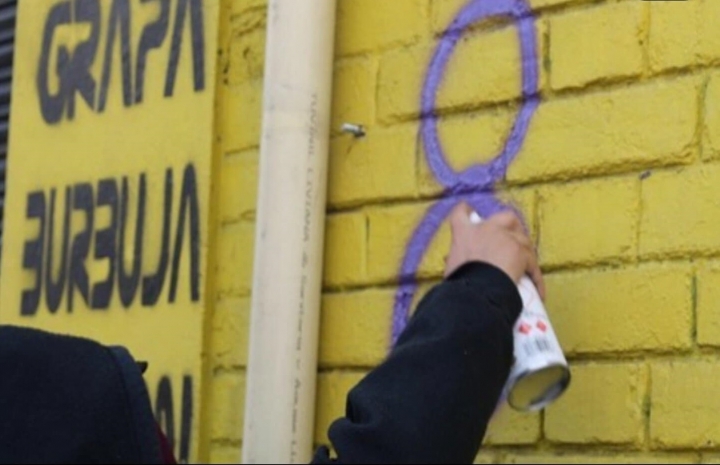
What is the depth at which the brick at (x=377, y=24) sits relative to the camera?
11.7ft

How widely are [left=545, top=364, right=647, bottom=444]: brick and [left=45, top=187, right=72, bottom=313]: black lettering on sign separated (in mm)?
1343

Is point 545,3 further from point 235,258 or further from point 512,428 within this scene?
point 235,258

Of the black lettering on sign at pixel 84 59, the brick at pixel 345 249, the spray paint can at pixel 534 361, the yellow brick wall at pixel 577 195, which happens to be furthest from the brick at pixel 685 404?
the black lettering on sign at pixel 84 59

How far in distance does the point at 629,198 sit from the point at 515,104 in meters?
0.32

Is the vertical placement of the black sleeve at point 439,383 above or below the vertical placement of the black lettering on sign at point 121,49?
below

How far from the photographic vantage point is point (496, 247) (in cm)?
309

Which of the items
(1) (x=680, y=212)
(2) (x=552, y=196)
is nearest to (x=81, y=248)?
(2) (x=552, y=196)

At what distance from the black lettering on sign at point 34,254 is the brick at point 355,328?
32.8 inches

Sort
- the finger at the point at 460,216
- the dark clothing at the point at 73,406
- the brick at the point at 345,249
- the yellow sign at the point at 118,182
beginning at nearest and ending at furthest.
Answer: the dark clothing at the point at 73,406, the finger at the point at 460,216, the brick at the point at 345,249, the yellow sign at the point at 118,182

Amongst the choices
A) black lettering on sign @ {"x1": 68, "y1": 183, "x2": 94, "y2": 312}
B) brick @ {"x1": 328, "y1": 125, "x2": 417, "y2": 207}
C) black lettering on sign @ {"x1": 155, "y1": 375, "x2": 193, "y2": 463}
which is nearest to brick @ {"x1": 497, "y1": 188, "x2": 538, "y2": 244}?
brick @ {"x1": 328, "y1": 125, "x2": 417, "y2": 207}

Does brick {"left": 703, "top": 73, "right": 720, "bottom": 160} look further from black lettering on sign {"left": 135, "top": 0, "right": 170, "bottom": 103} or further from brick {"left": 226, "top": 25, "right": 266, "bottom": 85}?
black lettering on sign {"left": 135, "top": 0, "right": 170, "bottom": 103}

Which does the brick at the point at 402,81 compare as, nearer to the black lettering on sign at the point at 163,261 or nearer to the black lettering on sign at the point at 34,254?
the black lettering on sign at the point at 163,261

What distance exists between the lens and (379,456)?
2535 mm

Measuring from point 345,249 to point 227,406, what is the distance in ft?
1.43
